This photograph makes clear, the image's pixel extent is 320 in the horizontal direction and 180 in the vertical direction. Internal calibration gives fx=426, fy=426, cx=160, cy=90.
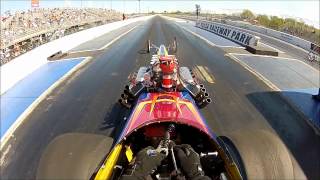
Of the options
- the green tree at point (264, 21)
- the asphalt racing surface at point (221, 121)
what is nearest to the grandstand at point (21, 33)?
the asphalt racing surface at point (221, 121)

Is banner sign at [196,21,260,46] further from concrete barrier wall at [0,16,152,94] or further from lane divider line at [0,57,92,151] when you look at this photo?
lane divider line at [0,57,92,151]

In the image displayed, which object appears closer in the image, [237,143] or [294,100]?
[237,143]

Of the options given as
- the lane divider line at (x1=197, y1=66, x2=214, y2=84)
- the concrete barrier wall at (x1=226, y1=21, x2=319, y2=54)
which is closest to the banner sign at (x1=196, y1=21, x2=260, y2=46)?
the concrete barrier wall at (x1=226, y1=21, x2=319, y2=54)

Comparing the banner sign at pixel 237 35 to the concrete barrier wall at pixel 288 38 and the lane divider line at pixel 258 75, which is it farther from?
the lane divider line at pixel 258 75

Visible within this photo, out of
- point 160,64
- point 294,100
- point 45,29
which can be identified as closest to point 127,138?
point 160,64

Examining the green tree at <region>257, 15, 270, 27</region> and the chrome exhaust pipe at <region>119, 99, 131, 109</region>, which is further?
the green tree at <region>257, 15, 270, 27</region>

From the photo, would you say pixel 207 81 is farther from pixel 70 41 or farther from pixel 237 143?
A: pixel 70 41

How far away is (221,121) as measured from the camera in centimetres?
1212

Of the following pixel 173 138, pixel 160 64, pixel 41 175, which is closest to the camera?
pixel 41 175

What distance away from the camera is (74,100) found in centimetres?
1500

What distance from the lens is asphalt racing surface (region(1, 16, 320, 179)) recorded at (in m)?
6.64

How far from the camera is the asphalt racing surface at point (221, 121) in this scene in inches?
262

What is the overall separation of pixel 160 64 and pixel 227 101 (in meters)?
3.83

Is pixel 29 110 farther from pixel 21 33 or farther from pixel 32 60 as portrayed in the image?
pixel 21 33
